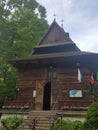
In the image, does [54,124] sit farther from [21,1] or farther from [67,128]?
[21,1]

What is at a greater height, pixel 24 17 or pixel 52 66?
pixel 24 17

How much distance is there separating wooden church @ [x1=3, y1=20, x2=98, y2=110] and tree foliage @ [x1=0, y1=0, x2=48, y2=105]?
17.1 ft

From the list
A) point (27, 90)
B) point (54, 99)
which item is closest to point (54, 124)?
point (54, 99)

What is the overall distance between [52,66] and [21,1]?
564 inches

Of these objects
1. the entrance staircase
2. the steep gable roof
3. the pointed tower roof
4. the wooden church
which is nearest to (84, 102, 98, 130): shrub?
the entrance staircase

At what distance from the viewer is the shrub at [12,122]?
687 inches

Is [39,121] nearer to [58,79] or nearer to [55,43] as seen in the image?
[58,79]

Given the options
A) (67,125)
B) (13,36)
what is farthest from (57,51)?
(67,125)

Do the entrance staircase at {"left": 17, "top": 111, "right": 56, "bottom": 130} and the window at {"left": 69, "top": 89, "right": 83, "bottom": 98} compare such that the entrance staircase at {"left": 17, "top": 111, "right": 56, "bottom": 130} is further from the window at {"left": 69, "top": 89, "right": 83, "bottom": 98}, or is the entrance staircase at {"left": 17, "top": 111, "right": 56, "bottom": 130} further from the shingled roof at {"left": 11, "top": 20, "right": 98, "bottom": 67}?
the shingled roof at {"left": 11, "top": 20, "right": 98, "bottom": 67}

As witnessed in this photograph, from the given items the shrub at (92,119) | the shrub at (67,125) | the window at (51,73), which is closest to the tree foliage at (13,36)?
the window at (51,73)

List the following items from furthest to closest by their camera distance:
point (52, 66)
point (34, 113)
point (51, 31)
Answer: point (51, 31), point (52, 66), point (34, 113)

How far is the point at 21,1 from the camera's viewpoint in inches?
1272

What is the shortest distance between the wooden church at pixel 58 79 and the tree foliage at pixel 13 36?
17.1 ft

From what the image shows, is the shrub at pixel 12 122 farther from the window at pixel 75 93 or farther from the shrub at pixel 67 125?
the window at pixel 75 93
